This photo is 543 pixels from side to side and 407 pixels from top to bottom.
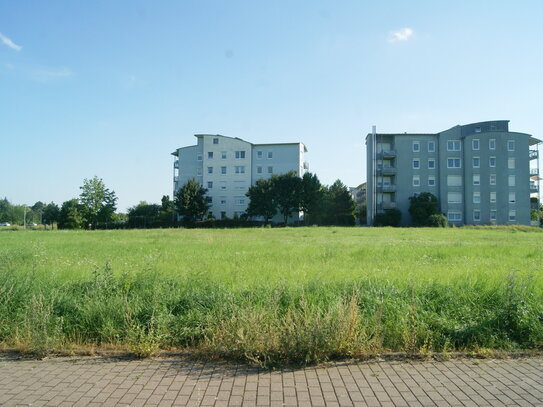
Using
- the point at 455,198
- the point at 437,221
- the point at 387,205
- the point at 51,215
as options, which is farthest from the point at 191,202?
the point at 455,198

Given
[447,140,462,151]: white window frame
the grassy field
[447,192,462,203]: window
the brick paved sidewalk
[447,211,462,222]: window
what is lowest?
the brick paved sidewalk

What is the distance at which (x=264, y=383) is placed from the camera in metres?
4.26

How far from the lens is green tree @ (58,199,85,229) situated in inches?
2810

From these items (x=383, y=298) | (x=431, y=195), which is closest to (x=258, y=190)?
(x=431, y=195)

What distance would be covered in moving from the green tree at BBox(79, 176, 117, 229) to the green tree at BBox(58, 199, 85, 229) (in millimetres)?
1039

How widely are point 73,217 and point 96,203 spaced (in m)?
6.12

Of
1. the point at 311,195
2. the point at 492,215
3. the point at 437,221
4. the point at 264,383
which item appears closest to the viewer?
the point at 264,383

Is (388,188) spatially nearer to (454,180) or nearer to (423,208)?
(423,208)

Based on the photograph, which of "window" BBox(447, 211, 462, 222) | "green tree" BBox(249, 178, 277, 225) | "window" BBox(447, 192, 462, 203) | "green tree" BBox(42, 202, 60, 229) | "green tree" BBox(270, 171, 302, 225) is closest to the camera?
"window" BBox(447, 211, 462, 222)

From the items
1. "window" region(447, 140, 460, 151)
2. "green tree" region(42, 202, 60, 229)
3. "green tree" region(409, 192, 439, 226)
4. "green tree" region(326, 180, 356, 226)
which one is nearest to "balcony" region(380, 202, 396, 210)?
"green tree" region(409, 192, 439, 226)

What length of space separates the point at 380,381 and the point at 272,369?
48.1 inches

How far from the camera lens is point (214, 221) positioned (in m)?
70.4

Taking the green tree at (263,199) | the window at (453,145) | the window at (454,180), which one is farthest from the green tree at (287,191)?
the window at (453,145)

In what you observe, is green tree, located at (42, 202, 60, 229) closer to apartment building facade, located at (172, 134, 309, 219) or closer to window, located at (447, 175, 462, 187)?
apartment building facade, located at (172, 134, 309, 219)
